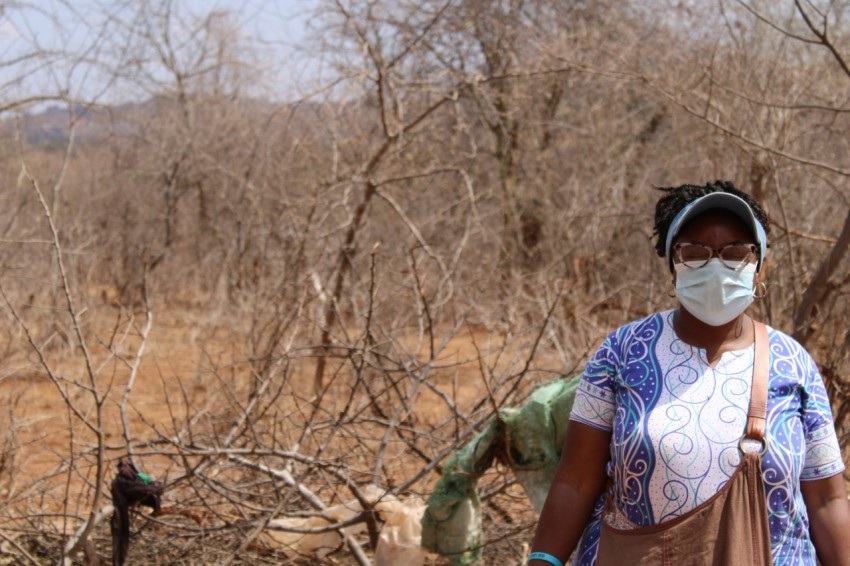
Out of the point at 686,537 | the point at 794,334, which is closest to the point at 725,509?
the point at 686,537

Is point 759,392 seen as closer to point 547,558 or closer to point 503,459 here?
point 547,558

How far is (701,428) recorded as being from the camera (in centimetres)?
177

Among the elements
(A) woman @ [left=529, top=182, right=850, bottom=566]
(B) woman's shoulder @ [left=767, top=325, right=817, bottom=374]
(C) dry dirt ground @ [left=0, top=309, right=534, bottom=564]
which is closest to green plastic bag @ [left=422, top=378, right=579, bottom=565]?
(C) dry dirt ground @ [left=0, top=309, right=534, bottom=564]

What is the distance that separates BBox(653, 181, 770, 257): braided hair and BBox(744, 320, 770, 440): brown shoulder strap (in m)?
0.28

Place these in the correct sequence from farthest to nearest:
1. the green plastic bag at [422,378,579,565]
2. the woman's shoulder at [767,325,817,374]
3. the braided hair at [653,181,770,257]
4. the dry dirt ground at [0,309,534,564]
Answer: the dry dirt ground at [0,309,534,564]
the green plastic bag at [422,378,579,565]
the braided hair at [653,181,770,257]
the woman's shoulder at [767,325,817,374]

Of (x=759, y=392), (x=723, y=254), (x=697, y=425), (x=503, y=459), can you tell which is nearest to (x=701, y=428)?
(x=697, y=425)

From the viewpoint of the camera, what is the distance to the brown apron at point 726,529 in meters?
1.72

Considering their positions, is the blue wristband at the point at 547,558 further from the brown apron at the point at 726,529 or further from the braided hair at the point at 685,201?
the braided hair at the point at 685,201

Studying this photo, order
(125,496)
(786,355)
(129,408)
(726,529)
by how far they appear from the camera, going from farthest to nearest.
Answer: (129,408), (125,496), (786,355), (726,529)

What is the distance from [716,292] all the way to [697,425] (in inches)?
10.9

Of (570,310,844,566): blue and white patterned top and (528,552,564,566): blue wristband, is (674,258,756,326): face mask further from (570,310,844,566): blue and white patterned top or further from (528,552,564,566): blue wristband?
(528,552,564,566): blue wristband

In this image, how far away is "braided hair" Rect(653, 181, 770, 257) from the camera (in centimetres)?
197

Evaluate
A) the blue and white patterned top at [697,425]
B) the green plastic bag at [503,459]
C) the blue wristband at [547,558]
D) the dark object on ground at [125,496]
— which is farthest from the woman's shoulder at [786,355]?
the dark object on ground at [125,496]

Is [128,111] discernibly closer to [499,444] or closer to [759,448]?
[499,444]
